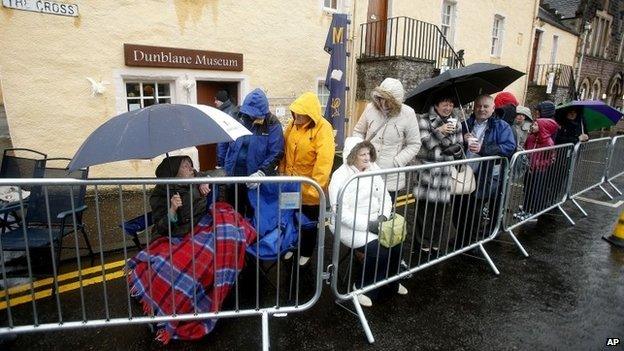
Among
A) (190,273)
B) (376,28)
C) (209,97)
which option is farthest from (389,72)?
(190,273)

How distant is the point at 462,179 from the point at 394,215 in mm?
1049

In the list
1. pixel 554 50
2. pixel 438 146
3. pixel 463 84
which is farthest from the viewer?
pixel 554 50

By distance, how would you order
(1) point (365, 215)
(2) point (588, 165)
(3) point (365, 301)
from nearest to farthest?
(1) point (365, 215) → (3) point (365, 301) → (2) point (588, 165)

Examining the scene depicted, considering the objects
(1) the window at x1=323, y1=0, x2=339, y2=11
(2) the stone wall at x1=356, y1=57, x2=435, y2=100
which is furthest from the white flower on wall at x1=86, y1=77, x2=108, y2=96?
(2) the stone wall at x1=356, y1=57, x2=435, y2=100

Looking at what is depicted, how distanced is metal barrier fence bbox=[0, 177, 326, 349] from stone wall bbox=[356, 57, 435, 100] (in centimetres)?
742

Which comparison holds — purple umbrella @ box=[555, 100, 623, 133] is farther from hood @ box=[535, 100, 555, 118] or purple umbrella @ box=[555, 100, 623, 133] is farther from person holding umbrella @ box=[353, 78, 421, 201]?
person holding umbrella @ box=[353, 78, 421, 201]

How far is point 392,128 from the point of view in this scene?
3.74 m

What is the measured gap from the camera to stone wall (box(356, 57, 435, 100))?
991cm

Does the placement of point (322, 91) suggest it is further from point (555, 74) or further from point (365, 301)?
point (555, 74)

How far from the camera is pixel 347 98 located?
10.7 m

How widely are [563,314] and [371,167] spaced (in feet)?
7.13

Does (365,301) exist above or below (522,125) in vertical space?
below

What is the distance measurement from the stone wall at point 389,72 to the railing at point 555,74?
12.3 m

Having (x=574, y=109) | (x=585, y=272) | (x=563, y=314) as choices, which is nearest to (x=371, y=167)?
(x=563, y=314)
